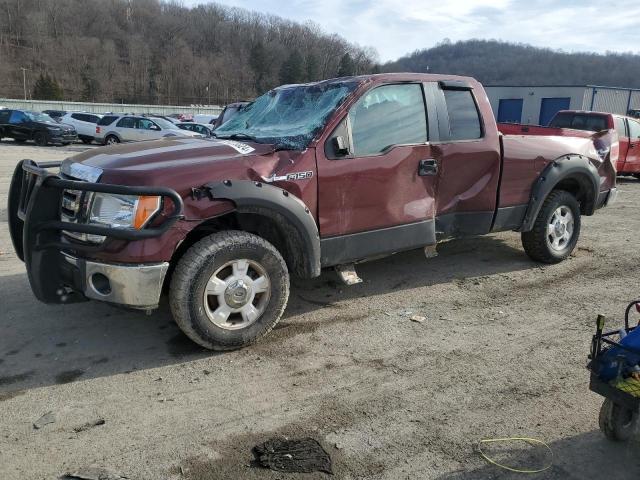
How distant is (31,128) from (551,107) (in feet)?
99.3

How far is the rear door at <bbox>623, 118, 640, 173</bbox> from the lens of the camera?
44.4 ft

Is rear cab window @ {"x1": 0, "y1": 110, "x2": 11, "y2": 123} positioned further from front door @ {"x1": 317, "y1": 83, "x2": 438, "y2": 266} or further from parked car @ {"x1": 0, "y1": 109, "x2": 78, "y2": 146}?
front door @ {"x1": 317, "y1": 83, "x2": 438, "y2": 266}

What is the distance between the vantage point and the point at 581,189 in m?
6.30

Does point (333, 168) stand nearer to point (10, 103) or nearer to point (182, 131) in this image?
point (182, 131)

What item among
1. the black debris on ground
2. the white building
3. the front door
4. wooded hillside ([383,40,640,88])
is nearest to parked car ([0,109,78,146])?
the front door

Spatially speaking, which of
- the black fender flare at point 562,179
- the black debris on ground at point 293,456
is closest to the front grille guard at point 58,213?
the black debris on ground at point 293,456

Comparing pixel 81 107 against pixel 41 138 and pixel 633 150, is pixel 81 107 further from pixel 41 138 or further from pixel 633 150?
pixel 633 150

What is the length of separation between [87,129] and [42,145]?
9.90 ft

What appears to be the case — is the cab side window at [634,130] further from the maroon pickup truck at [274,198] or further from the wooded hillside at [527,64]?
the wooded hillside at [527,64]

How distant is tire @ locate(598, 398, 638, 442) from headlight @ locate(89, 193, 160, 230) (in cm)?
286

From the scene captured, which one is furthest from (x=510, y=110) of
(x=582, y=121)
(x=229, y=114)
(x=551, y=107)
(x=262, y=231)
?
(x=262, y=231)

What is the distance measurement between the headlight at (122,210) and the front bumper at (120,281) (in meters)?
0.27

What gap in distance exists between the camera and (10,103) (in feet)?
176

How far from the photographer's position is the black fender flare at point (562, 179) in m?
5.71
